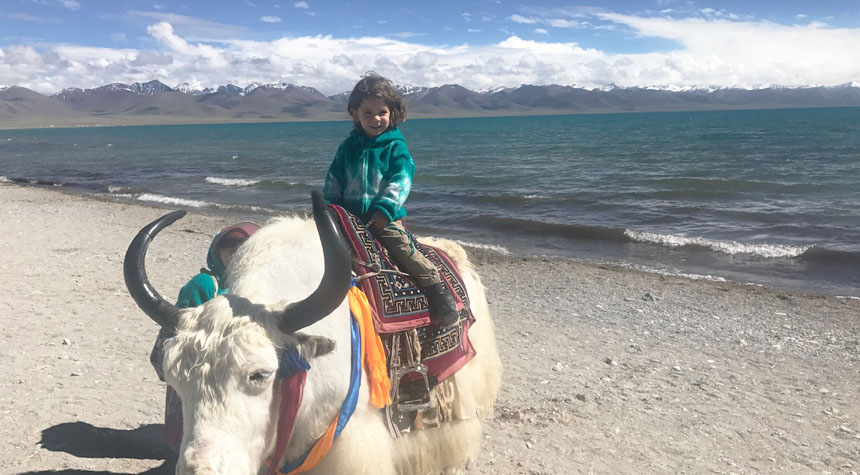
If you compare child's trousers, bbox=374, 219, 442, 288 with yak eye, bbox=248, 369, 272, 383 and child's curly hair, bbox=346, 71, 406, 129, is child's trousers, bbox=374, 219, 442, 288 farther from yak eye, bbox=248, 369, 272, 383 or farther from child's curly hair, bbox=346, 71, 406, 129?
yak eye, bbox=248, 369, 272, 383

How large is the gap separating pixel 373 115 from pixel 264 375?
1343 mm

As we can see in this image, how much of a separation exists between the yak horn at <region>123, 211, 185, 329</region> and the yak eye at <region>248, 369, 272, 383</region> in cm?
38

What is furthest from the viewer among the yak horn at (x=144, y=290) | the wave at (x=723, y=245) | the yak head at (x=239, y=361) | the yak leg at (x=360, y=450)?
the wave at (x=723, y=245)

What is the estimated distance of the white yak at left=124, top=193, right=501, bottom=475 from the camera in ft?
6.07

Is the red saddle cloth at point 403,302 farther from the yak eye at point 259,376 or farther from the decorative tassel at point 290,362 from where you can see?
the yak eye at point 259,376

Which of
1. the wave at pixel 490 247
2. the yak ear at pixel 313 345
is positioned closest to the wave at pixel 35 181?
the wave at pixel 490 247

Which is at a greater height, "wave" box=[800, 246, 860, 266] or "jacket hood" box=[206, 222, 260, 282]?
"jacket hood" box=[206, 222, 260, 282]

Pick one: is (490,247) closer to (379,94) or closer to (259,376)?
(379,94)

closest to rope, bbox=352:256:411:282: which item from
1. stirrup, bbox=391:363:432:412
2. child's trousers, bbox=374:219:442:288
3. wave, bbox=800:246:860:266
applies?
child's trousers, bbox=374:219:442:288

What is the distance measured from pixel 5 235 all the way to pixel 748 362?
10759 mm

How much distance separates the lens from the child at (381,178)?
8.96 feet

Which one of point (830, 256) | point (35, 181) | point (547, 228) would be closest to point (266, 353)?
point (830, 256)

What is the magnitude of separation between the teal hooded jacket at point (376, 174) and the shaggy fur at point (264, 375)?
10.6 inches

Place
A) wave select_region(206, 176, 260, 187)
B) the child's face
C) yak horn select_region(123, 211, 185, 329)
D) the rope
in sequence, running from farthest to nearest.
Result: wave select_region(206, 176, 260, 187)
the child's face
the rope
yak horn select_region(123, 211, 185, 329)
